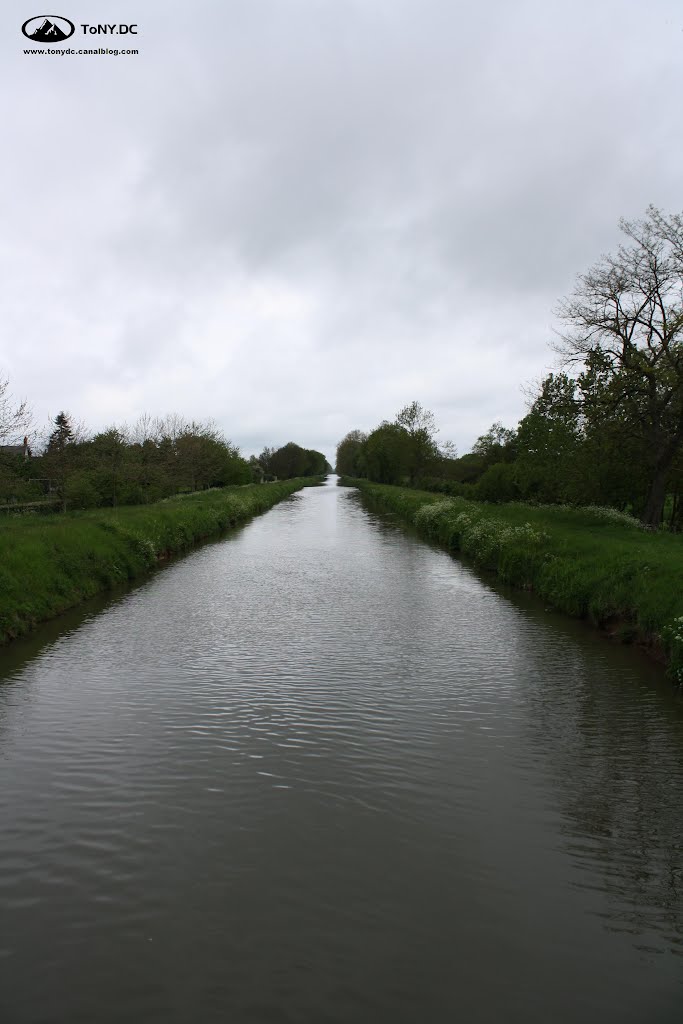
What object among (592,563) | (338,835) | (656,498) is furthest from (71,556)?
(656,498)

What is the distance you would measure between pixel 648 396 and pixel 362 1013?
2534 cm

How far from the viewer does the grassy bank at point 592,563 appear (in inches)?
480

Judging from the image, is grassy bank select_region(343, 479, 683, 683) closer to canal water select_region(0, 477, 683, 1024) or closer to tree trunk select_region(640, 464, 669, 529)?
canal water select_region(0, 477, 683, 1024)

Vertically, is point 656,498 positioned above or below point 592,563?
above

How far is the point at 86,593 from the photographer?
16.9 metres

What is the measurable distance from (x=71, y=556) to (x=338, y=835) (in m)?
13.8

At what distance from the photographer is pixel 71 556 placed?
17.4 meters

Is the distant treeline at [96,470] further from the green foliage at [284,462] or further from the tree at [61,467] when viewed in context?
the green foliage at [284,462]

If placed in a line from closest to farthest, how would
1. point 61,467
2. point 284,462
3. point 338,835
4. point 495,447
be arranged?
point 338,835
point 61,467
point 495,447
point 284,462

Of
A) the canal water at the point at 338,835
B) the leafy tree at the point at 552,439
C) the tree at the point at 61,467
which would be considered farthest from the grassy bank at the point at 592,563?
the tree at the point at 61,467

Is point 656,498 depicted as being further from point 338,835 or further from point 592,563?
point 338,835

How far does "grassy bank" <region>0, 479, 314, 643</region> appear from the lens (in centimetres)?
1393

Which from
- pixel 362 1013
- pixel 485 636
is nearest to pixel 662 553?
pixel 485 636

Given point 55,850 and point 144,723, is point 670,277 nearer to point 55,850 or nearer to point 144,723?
point 144,723
